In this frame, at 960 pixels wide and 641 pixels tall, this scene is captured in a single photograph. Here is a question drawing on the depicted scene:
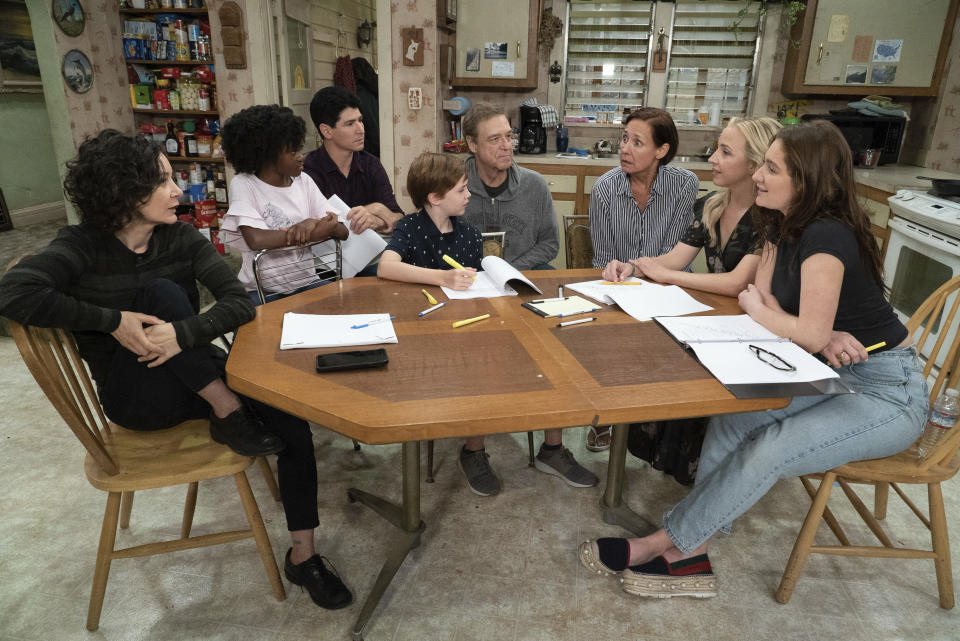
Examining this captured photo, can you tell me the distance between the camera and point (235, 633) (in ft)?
5.04

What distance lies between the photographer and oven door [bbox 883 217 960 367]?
2.85 metres

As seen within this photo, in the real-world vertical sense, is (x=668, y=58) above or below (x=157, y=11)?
below

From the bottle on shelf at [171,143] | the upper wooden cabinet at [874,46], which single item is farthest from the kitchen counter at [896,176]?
the bottle on shelf at [171,143]

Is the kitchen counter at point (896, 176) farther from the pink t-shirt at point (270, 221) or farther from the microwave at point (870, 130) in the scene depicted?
the pink t-shirt at point (270, 221)

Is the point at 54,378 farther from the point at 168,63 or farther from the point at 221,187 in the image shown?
the point at 168,63

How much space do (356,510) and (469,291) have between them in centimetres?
83

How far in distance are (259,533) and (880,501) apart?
191cm

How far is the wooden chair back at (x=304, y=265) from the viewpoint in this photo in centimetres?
226

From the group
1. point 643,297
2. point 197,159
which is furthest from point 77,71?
point 643,297

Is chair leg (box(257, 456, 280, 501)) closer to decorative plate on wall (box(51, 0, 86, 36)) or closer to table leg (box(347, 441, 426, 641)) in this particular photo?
table leg (box(347, 441, 426, 641))

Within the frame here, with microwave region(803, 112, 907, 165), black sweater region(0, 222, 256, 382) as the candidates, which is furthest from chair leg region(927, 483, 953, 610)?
microwave region(803, 112, 907, 165)

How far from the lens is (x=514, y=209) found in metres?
2.67

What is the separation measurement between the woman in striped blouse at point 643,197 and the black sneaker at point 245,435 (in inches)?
56.9

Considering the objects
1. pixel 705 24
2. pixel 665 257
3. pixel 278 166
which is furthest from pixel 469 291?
pixel 705 24
